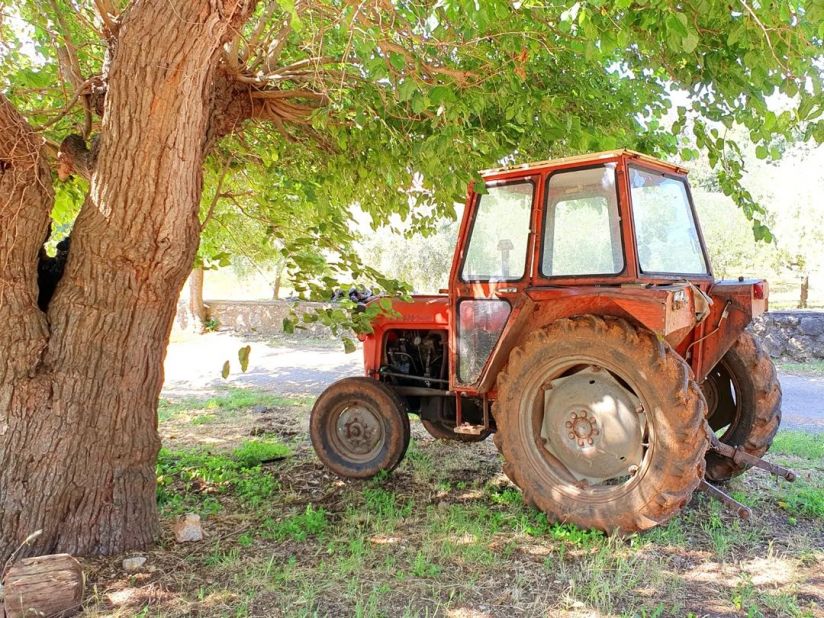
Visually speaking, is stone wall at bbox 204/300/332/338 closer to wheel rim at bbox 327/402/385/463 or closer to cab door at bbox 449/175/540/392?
wheel rim at bbox 327/402/385/463

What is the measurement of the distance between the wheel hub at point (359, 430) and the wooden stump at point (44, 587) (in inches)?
93.0

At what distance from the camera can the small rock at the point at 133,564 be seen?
10.3 ft

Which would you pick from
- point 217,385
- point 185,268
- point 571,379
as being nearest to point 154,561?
point 185,268

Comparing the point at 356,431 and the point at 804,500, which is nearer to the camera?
the point at 804,500

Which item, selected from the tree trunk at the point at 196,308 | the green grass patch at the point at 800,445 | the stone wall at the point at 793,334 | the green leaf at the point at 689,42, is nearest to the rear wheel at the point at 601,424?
the green leaf at the point at 689,42

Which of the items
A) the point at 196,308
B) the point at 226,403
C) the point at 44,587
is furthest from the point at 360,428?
the point at 196,308

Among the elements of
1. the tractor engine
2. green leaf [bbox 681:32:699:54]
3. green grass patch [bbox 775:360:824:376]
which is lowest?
green grass patch [bbox 775:360:824:376]

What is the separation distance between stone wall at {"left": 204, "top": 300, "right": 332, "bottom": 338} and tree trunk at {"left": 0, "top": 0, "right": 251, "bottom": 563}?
464 inches

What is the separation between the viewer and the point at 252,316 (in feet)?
53.7

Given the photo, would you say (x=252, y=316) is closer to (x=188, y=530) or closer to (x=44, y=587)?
(x=188, y=530)

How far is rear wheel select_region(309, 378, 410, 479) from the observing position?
4715 mm

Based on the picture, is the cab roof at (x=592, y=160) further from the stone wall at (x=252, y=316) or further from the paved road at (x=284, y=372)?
the stone wall at (x=252, y=316)

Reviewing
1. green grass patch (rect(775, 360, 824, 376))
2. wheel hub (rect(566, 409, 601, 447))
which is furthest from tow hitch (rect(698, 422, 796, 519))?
green grass patch (rect(775, 360, 824, 376))

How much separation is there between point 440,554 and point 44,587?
5.96 ft
